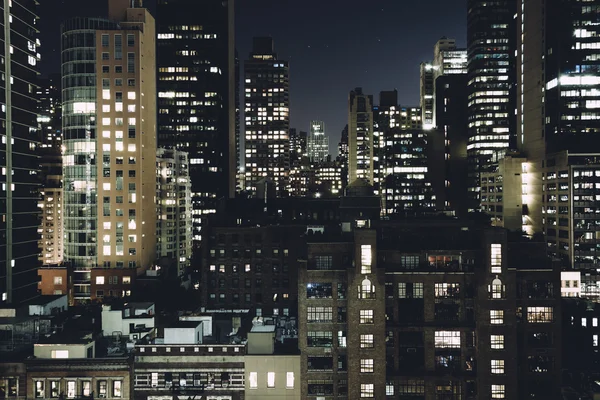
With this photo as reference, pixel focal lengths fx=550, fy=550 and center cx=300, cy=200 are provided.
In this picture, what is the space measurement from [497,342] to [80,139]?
11739 cm

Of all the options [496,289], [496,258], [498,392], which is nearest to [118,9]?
[496,258]

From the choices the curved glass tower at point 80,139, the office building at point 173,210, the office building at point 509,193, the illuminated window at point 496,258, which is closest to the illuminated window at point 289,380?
the illuminated window at point 496,258

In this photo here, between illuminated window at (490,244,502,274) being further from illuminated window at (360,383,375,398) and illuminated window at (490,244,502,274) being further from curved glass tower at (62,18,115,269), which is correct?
curved glass tower at (62,18,115,269)

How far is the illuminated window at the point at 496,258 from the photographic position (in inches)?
2813

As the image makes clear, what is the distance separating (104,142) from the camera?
14612cm

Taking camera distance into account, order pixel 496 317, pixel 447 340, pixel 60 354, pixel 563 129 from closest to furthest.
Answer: pixel 60 354, pixel 496 317, pixel 447 340, pixel 563 129

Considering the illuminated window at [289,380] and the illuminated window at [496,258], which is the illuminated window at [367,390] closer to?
the illuminated window at [289,380]

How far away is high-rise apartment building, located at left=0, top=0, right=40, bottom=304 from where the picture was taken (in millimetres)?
115125

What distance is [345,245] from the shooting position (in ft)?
246

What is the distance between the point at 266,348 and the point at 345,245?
56.9ft

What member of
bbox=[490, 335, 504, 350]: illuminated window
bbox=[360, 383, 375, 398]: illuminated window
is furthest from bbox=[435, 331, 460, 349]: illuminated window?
bbox=[360, 383, 375, 398]: illuminated window

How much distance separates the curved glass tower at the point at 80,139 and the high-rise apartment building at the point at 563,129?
125m

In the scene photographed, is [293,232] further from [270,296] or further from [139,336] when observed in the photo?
[139,336]

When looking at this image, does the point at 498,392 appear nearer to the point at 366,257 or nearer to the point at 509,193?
the point at 366,257
